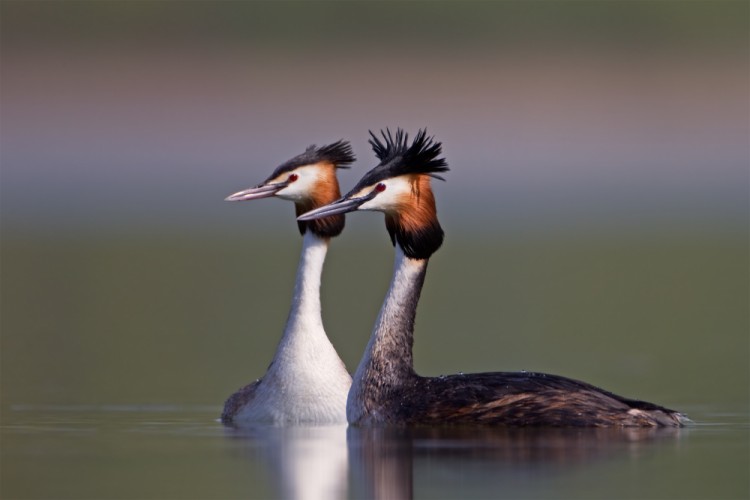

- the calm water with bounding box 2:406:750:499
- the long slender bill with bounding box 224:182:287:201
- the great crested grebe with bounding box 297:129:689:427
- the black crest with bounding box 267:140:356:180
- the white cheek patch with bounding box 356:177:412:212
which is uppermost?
the black crest with bounding box 267:140:356:180

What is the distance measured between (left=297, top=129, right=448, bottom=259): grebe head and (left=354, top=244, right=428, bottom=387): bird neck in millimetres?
116

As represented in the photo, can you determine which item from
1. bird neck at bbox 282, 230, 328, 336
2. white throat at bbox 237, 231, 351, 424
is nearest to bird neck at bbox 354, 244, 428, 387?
white throat at bbox 237, 231, 351, 424

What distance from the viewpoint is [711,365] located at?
2077 centimetres

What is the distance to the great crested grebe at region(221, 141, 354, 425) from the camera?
648 inches

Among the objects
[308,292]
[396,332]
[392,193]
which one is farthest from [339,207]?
[308,292]

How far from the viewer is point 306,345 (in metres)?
16.7

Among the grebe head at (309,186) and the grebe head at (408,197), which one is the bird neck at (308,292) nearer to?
the grebe head at (309,186)

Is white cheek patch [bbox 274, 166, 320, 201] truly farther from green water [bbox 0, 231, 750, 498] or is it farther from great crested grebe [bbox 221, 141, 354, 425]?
green water [bbox 0, 231, 750, 498]

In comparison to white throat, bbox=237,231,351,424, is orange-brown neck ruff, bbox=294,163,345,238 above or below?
above

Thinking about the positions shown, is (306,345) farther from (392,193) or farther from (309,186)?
(392,193)

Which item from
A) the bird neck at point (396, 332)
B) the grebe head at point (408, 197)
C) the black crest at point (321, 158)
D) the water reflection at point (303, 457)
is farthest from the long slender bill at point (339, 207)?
the water reflection at point (303, 457)

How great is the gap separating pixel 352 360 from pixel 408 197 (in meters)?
7.17

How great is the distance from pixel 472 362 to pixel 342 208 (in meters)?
5.82

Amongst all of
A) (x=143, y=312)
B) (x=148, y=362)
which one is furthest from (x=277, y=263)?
(x=148, y=362)
